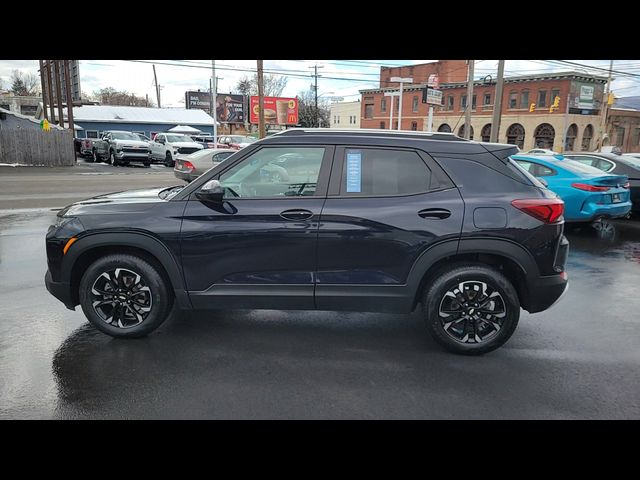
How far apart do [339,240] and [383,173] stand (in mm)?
700

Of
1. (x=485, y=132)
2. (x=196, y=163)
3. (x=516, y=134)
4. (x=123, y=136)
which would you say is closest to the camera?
(x=196, y=163)

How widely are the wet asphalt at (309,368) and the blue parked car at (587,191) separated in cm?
399

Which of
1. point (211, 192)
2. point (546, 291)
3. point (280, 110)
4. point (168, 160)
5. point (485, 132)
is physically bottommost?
point (546, 291)

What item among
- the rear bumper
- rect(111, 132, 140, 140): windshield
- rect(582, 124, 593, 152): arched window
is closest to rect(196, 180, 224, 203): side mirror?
the rear bumper

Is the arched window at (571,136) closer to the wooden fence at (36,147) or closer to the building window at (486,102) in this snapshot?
the building window at (486,102)

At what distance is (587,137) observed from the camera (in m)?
49.3

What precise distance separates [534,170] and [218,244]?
7.87 m

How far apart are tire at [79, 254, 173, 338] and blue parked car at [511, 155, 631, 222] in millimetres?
7801

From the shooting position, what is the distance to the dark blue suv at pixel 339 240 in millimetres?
3918

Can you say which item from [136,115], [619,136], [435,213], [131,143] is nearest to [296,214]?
[435,213]

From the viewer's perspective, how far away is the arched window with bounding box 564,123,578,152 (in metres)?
47.1

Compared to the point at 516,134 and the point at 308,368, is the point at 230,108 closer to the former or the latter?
the point at 516,134

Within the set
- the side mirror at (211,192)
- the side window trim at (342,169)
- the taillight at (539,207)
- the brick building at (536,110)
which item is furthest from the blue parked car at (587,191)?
the brick building at (536,110)

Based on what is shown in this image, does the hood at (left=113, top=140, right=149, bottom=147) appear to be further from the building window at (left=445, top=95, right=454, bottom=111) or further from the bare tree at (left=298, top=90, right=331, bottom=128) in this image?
the bare tree at (left=298, top=90, right=331, bottom=128)
